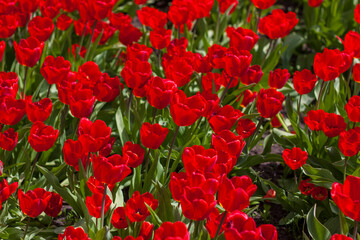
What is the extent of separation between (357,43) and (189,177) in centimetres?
146

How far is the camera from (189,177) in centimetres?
196

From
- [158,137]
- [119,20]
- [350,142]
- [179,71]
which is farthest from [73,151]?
[119,20]

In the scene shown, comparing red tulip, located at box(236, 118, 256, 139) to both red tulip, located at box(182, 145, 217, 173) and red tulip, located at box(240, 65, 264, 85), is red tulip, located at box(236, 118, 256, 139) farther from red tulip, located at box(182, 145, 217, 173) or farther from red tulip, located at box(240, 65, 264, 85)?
red tulip, located at box(182, 145, 217, 173)

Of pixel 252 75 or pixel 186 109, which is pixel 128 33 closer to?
pixel 252 75

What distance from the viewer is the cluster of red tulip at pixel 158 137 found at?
2031 millimetres

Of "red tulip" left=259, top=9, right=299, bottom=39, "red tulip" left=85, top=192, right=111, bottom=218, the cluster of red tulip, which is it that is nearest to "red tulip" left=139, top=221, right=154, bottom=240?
the cluster of red tulip

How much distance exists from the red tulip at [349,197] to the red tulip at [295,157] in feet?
1.80

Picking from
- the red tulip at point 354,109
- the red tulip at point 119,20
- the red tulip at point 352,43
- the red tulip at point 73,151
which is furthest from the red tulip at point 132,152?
the red tulip at point 119,20

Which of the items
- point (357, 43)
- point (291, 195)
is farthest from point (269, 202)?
point (357, 43)

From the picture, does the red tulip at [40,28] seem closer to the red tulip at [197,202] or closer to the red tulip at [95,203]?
the red tulip at [95,203]

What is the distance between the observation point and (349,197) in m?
1.94

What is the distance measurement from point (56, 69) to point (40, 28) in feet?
1.87

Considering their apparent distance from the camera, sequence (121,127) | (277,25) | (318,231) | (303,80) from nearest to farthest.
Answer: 1. (318,231)
2. (303,80)
3. (121,127)
4. (277,25)

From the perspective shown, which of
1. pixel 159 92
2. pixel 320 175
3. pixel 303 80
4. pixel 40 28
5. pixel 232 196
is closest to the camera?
pixel 232 196
